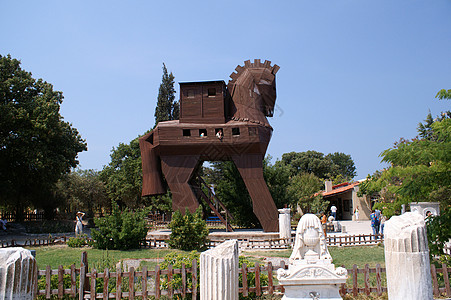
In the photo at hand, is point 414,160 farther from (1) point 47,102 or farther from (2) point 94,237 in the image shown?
(1) point 47,102

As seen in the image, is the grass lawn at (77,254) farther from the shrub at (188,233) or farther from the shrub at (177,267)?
the shrub at (177,267)

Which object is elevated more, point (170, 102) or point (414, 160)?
point (170, 102)

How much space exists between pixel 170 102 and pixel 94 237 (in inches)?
947

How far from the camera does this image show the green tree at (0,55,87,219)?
2316cm

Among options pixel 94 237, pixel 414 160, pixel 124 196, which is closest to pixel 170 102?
pixel 124 196

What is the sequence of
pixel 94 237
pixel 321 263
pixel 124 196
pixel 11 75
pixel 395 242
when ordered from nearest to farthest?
pixel 395 242 < pixel 321 263 < pixel 94 237 < pixel 11 75 < pixel 124 196

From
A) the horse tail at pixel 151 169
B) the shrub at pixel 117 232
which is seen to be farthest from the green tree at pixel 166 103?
the shrub at pixel 117 232

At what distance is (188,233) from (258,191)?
4797 millimetres

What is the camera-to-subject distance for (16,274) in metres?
4.32

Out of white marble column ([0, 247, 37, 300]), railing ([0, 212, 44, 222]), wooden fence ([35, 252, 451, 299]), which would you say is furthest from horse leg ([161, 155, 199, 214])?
railing ([0, 212, 44, 222])

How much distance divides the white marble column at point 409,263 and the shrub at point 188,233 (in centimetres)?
1141

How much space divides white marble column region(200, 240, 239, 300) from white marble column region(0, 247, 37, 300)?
10.3 feet

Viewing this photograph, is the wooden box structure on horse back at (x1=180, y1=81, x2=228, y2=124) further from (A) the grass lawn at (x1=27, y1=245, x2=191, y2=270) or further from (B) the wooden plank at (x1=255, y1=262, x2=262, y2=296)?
(B) the wooden plank at (x1=255, y1=262, x2=262, y2=296)

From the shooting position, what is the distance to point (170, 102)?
38750mm
